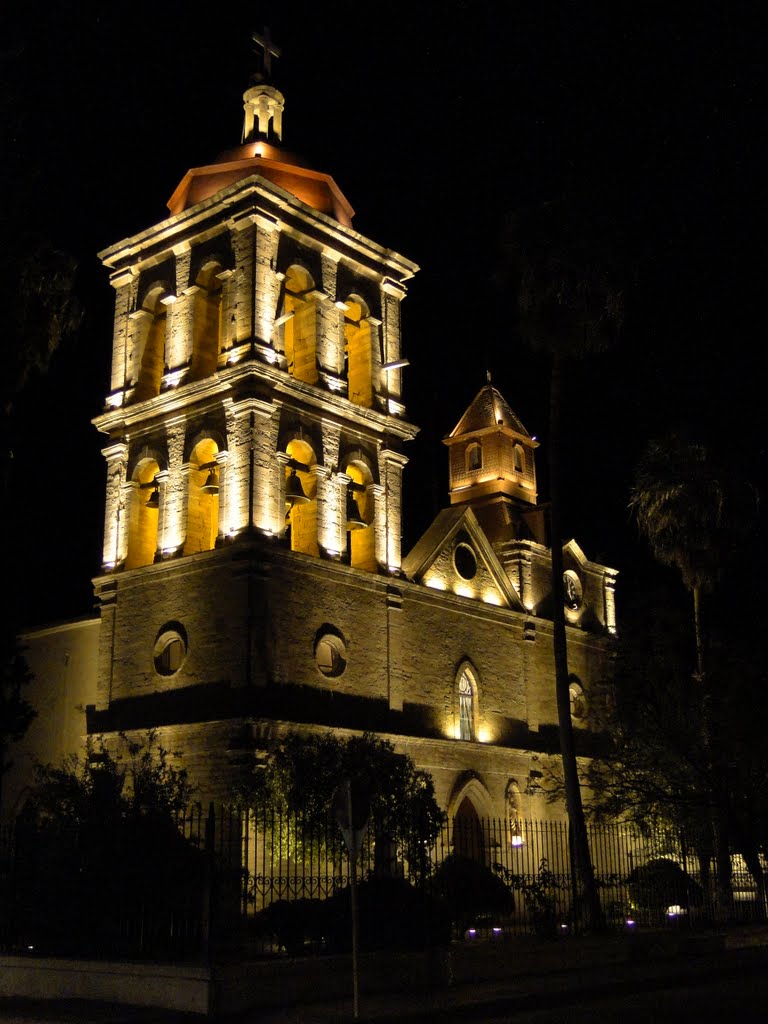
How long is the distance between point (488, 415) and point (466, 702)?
13432mm

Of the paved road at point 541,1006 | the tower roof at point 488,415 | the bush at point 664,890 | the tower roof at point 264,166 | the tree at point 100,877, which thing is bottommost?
the paved road at point 541,1006

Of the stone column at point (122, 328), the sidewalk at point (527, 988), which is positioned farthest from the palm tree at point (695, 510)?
the stone column at point (122, 328)

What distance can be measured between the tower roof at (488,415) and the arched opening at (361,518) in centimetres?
1181

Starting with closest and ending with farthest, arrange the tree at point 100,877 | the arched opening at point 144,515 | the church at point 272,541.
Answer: the tree at point 100,877, the church at point 272,541, the arched opening at point 144,515

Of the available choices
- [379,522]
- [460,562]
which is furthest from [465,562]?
[379,522]

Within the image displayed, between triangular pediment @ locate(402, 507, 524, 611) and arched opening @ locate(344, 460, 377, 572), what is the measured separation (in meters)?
2.41

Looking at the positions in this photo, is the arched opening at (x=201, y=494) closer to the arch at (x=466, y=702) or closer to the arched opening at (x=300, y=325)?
the arched opening at (x=300, y=325)

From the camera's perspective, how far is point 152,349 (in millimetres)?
36094

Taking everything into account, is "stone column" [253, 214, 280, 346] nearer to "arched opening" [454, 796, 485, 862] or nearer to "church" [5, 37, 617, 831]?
"church" [5, 37, 617, 831]

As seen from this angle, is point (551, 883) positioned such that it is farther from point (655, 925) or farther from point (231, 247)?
point (231, 247)

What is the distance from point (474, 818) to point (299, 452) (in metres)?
12.2

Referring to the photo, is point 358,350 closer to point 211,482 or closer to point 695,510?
point 211,482

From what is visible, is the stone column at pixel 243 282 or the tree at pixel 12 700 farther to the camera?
the stone column at pixel 243 282

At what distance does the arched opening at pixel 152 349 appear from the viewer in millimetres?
35500
